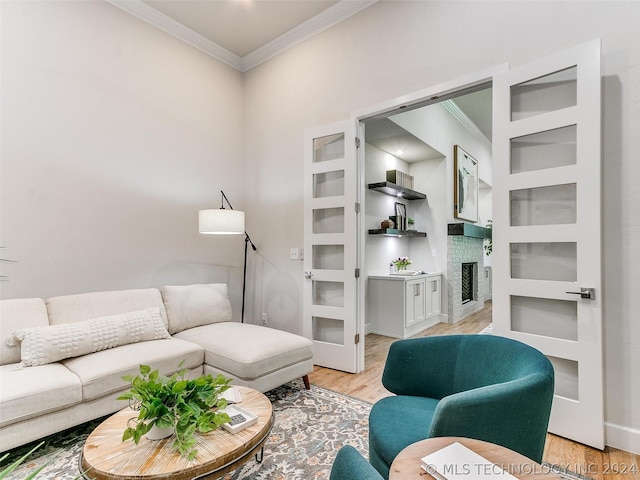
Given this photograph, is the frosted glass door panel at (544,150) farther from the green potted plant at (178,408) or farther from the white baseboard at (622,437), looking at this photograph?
the green potted plant at (178,408)

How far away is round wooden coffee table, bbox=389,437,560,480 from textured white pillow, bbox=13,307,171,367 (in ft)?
7.28

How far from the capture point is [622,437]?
1924mm

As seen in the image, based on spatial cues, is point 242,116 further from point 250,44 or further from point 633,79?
point 633,79

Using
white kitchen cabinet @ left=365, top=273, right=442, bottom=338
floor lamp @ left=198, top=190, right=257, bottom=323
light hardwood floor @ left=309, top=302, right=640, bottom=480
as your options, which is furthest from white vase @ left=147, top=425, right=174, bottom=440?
white kitchen cabinet @ left=365, top=273, right=442, bottom=338

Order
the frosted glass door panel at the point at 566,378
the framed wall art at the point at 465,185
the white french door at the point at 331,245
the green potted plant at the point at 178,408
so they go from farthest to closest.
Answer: the framed wall art at the point at 465,185
the white french door at the point at 331,245
the frosted glass door panel at the point at 566,378
the green potted plant at the point at 178,408

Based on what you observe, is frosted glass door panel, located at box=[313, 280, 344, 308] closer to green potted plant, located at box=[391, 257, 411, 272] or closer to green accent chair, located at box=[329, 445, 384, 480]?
green potted plant, located at box=[391, 257, 411, 272]

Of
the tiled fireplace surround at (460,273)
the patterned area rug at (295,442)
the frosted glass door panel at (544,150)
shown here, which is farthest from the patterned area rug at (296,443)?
the tiled fireplace surround at (460,273)

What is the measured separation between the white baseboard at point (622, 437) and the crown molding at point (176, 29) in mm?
4831

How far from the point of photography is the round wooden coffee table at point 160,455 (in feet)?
3.92

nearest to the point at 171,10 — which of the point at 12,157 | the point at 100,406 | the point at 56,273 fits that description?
the point at 12,157

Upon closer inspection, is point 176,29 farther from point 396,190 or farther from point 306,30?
point 396,190

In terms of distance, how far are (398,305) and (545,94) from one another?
9.75 feet

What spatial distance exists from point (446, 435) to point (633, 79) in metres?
2.30

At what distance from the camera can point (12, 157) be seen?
251 centimetres
